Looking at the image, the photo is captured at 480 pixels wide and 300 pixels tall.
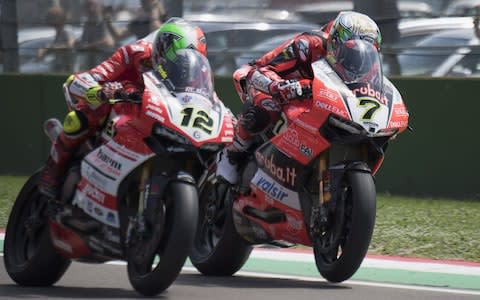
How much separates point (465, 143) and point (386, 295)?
507 centimetres

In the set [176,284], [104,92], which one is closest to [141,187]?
[104,92]

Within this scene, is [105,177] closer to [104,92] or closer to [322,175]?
[104,92]

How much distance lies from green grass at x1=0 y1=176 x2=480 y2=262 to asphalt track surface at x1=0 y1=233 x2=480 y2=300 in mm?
418

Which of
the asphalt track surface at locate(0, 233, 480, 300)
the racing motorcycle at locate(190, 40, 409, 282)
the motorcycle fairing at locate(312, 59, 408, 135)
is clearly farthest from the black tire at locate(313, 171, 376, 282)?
the motorcycle fairing at locate(312, 59, 408, 135)

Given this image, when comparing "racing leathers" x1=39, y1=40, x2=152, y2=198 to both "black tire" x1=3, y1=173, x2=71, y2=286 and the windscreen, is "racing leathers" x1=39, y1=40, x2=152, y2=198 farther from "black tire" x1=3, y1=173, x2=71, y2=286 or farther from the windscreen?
the windscreen

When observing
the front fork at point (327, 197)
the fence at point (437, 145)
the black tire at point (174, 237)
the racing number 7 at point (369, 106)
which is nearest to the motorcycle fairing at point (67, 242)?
the black tire at point (174, 237)

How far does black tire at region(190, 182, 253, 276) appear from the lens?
8500mm

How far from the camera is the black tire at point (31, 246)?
26.0 feet

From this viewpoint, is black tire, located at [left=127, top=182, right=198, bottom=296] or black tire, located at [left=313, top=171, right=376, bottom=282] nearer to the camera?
black tire, located at [left=127, top=182, right=198, bottom=296]

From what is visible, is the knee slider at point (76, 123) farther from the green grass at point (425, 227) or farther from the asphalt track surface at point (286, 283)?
the green grass at point (425, 227)

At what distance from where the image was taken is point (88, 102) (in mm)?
7754

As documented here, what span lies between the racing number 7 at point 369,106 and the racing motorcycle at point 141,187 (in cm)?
80

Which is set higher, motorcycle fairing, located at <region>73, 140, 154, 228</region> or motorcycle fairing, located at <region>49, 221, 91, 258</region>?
motorcycle fairing, located at <region>73, 140, 154, 228</region>

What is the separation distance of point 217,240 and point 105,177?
1.35 meters
